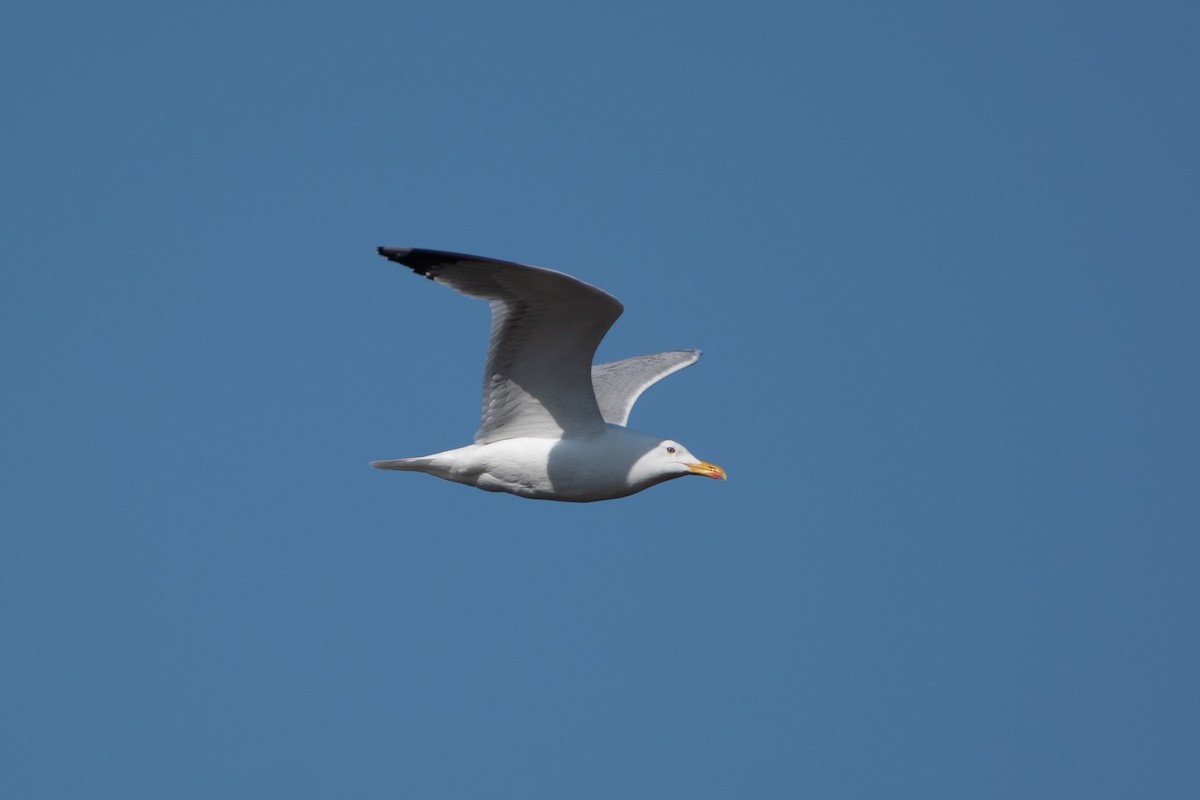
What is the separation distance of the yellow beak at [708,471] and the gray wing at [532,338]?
3.00ft

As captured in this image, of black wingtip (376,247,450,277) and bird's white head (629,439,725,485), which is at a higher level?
black wingtip (376,247,450,277)

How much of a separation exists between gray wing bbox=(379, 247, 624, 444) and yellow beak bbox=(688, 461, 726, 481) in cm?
91

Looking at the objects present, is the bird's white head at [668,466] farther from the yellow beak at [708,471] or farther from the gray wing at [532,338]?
the gray wing at [532,338]

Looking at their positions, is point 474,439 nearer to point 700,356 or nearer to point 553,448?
point 553,448

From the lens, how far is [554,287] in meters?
11.7

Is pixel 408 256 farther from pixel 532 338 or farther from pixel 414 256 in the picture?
pixel 532 338

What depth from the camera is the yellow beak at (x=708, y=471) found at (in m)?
13.4

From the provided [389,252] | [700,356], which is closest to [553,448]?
[389,252]

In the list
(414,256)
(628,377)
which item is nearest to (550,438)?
(414,256)

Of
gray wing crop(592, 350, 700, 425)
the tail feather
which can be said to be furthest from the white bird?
gray wing crop(592, 350, 700, 425)

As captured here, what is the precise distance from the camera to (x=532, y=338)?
12.5 meters

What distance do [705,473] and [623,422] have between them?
204 cm

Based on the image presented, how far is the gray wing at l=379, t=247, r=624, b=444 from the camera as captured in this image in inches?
450

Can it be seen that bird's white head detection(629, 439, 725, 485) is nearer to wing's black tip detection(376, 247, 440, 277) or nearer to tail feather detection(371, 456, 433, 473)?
tail feather detection(371, 456, 433, 473)
